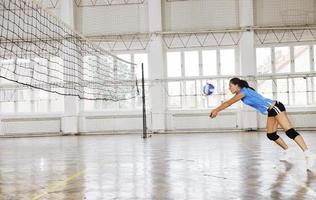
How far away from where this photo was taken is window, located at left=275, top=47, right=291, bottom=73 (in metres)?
21.5

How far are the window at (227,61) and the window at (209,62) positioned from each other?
0.37 metres

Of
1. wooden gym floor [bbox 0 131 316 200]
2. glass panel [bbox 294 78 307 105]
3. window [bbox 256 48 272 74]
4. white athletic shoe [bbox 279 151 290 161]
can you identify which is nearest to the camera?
wooden gym floor [bbox 0 131 316 200]

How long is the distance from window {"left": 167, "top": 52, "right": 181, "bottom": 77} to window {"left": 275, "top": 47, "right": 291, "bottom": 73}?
16.6 ft

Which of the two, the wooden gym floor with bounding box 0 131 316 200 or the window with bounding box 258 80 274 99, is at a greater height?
the window with bounding box 258 80 274 99

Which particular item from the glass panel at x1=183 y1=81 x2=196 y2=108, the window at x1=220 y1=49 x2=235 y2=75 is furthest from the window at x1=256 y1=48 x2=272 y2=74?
the glass panel at x1=183 y1=81 x2=196 y2=108

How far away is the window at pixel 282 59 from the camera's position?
70.4 ft

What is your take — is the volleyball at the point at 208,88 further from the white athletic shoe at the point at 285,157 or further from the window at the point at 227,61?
the white athletic shoe at the point at 285,157

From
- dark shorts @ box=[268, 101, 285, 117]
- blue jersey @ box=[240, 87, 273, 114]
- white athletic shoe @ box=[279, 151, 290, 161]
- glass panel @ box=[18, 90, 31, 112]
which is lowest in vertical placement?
white athletic shoe @ box=[279, 151, 290, 161]

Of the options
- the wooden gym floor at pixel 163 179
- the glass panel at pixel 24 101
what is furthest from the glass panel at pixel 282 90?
the wooden gym floor at pixel 163 179

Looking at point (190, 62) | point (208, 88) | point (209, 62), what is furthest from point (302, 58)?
point (190, 62)

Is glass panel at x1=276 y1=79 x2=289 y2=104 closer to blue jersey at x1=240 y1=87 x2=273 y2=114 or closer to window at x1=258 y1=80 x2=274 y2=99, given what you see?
window at x1=258 y1=80 x2=274 y2=99

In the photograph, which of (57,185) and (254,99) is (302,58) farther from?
(57,185)

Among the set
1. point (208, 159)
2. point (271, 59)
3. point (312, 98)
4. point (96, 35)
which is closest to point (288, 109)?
point (312, 98)

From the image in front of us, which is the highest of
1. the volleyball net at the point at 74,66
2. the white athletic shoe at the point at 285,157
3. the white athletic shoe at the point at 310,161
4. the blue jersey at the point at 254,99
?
the volleyball net at the point at 74,66
